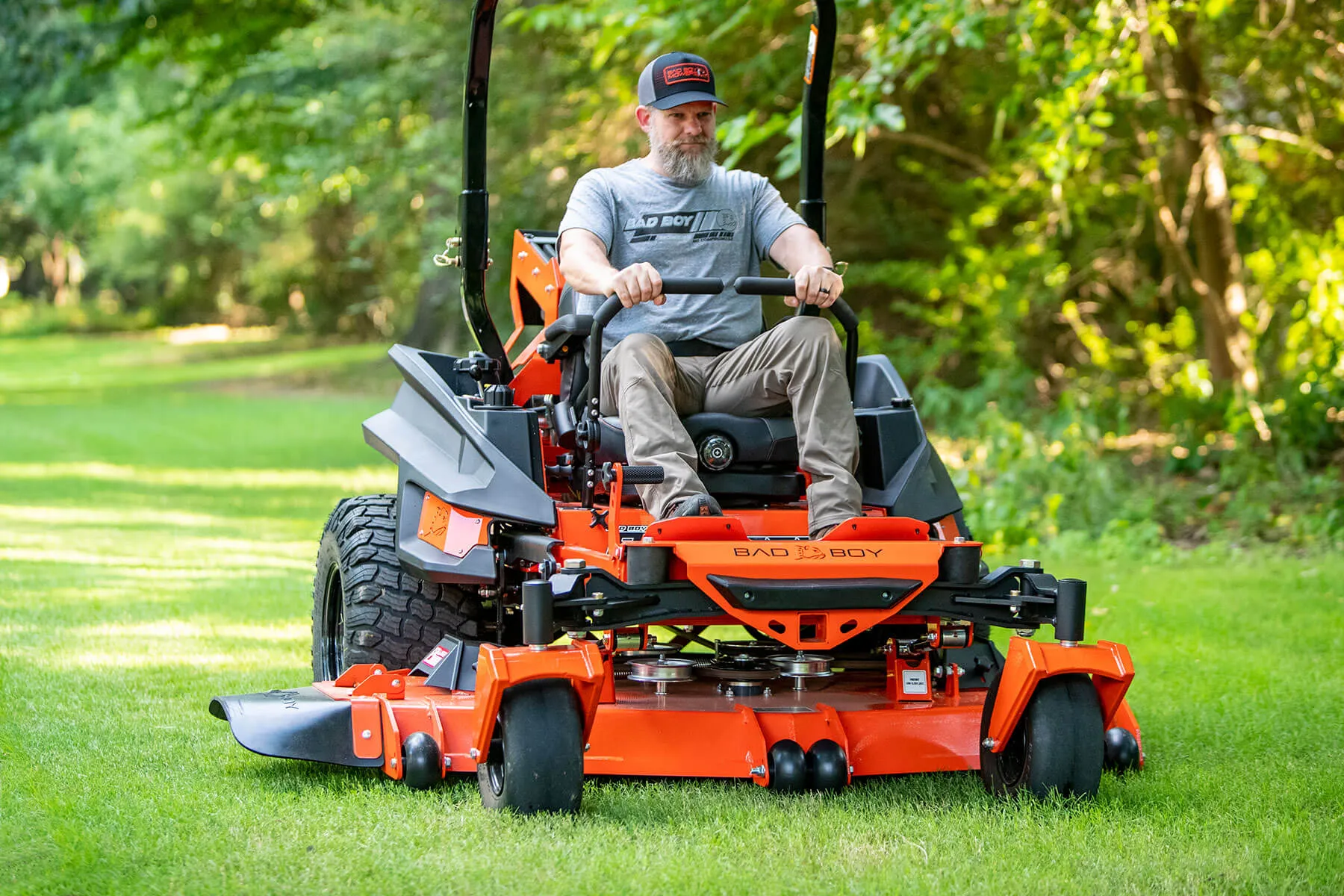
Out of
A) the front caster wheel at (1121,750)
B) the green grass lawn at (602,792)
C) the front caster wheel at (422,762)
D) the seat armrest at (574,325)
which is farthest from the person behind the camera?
the seat armrest at (574,325)

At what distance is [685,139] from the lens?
4.82 m

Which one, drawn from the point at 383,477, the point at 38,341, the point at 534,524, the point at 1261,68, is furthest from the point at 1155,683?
the point at 38,341

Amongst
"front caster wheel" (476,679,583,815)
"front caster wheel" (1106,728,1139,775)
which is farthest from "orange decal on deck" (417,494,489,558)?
"front caster wheel" (1106,728,1139,775)

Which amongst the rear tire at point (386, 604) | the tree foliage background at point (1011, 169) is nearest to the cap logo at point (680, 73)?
the rear tire at point (386, 604)

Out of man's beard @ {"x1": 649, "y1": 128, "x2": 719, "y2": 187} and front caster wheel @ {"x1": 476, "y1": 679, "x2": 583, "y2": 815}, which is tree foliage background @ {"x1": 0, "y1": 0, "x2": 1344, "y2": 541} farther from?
front caster wheel @ {"x1": 476, "y1": 679, "x2": 583, "y2": 815}

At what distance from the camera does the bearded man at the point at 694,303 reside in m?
4.31

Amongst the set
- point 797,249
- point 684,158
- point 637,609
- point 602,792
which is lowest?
point 602,792

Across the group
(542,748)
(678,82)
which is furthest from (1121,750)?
(678,82)

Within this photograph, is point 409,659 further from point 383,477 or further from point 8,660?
point 383,477

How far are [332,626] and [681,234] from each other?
1662 millimetres

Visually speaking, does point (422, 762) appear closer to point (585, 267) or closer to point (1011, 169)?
point (585, 267)

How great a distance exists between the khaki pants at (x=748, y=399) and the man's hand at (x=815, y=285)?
107 millimetres

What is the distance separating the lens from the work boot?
4066mm

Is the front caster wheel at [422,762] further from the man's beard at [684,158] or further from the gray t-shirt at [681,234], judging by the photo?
the man's beard at [684,158]
